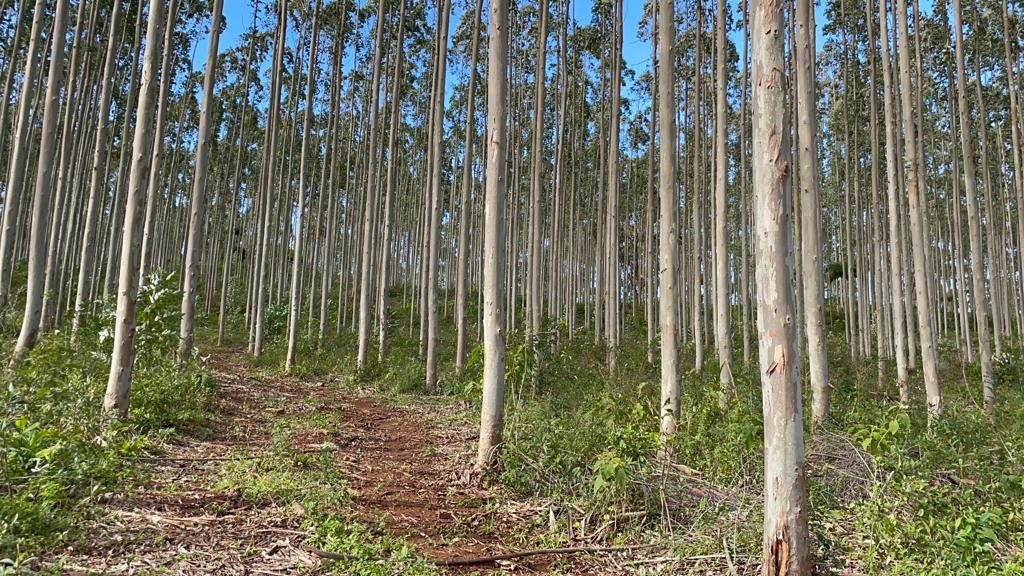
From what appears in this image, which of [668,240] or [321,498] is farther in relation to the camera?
[668,240]

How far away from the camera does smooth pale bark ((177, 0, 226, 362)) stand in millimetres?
10062

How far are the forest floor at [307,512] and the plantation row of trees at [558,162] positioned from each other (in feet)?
3.17

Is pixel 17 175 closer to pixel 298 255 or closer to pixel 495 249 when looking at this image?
pixel 298 255

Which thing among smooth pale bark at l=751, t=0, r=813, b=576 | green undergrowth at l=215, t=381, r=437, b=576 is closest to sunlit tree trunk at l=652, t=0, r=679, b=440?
smooth pale bark at l=751, t=0, r=813, b=576

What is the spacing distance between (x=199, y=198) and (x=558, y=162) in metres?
9.33

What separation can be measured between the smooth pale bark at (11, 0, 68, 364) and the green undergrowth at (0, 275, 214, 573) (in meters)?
0.52

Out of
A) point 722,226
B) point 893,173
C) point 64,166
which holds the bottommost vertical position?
point 722,226

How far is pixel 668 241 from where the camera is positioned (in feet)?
20.0

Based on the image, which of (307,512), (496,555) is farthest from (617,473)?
(307,512)

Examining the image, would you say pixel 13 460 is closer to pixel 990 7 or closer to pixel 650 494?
pixel 650 494

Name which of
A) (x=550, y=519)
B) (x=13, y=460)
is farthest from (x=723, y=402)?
(x=13, y=460)

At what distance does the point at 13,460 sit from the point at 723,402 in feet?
23.7

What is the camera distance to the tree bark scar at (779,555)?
308cm

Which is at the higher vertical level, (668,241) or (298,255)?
(298,255)
